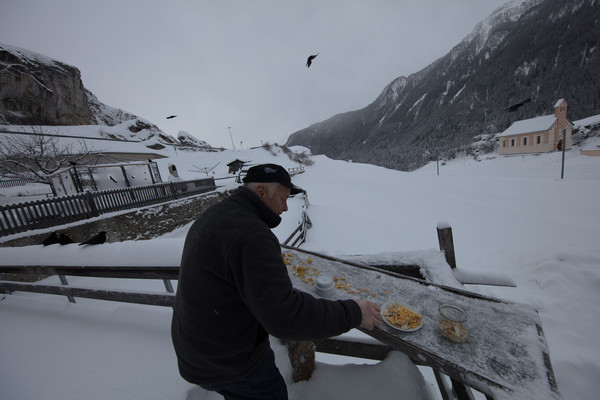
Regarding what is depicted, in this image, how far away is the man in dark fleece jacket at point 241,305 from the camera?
1.04 metres

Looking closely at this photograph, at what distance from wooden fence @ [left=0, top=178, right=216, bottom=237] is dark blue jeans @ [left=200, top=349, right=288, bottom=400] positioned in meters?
9.00

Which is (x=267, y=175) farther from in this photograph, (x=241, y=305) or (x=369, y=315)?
(x=369, y=315)

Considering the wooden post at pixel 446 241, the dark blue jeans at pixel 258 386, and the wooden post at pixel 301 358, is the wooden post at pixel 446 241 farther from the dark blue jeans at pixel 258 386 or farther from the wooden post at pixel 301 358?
the dark blue jeans at pixel 258 386

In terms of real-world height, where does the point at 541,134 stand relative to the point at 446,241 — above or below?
below

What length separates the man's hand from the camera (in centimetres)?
126

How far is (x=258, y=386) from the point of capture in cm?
134

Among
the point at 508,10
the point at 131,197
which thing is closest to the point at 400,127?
the point at 508,10

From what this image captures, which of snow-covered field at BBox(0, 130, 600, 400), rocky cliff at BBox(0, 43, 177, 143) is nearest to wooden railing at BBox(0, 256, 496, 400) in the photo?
snow-covered field at BBox(0, 130, 600, 400)

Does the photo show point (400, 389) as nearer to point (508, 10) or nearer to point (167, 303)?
point (167, 303)

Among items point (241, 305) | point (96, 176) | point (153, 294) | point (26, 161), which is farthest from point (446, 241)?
point (26, 161)

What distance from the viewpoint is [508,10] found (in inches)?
4518

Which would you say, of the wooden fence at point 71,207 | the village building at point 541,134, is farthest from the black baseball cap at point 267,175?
the village building at point 541,134

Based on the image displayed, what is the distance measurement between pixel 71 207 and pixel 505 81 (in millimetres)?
102284

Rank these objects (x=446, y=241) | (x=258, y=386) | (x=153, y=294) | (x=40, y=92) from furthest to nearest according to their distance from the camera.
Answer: (x=40, y=92)
(x=446, y=241)
(x=153, y=294)
(x=258, y=386)
